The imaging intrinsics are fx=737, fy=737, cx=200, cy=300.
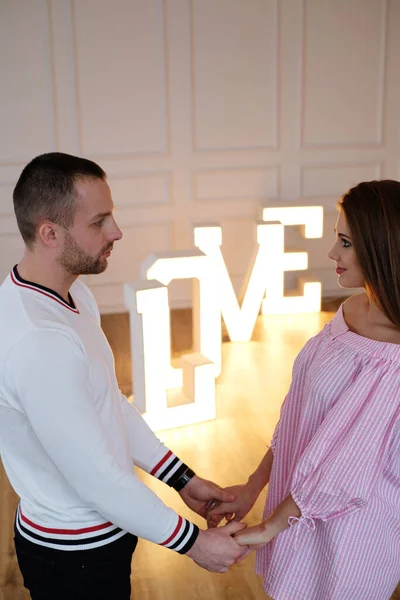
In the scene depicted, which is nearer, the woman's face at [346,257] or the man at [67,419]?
the man at [67,419]

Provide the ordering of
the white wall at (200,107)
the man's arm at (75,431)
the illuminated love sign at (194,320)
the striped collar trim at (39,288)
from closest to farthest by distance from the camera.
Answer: the man's arm at (75,431) < the striped collar trim at (39,288) < the illuminated love sign at (194,320) < the white wall at (200,107)

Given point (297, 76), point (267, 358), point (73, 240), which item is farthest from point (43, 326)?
point (297, 76)

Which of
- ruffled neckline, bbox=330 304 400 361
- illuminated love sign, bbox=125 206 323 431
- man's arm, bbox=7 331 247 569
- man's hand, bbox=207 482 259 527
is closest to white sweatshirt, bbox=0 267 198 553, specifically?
man's arm, bbox=7 331 247 569

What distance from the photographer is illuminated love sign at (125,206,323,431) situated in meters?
3.74

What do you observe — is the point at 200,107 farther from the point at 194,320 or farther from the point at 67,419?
the point at 67,419

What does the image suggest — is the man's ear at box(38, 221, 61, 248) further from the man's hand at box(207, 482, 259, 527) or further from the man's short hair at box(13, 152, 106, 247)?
the man's hand at box(207, 482, 259, 527)

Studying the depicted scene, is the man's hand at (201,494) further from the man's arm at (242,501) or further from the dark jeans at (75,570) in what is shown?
the dark jeans at (75,570)

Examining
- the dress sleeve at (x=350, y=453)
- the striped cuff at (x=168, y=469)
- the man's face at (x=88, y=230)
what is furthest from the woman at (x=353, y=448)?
the man's face at (x=88, y=230)

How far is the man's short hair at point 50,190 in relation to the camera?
1604mm

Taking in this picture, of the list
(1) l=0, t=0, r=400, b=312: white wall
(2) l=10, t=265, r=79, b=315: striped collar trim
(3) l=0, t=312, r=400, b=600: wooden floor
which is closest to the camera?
(2) l=10, t=265, r=79, b=315: striped collar trim

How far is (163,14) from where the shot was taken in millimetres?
5656

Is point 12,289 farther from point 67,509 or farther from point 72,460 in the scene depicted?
point 67,509

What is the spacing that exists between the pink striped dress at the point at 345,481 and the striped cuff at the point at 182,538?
0.86 feet

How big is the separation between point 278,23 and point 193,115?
3.27ft
